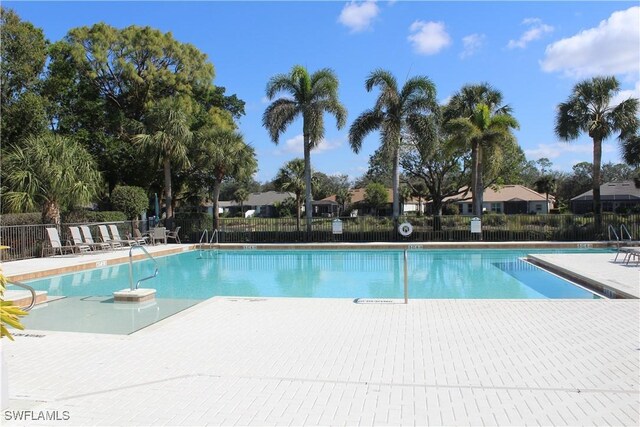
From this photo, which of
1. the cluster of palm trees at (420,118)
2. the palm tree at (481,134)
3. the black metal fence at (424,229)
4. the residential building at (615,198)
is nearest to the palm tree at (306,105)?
the cluster of palm trees at (420,118)

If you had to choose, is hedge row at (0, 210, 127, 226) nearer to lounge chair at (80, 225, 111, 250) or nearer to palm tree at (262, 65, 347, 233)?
lounge chair at (80, 225, 111, 250)

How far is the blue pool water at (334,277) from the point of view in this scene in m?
10.9

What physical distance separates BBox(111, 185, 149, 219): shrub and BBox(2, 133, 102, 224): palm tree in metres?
4.18

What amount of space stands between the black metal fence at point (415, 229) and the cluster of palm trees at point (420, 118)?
65cm

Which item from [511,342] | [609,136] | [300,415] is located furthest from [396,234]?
[300,415]

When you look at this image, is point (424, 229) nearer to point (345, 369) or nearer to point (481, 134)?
point (481, 134)

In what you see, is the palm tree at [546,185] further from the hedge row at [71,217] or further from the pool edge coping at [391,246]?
the hedge row at [71,217]

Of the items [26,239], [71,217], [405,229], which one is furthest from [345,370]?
[71,217]

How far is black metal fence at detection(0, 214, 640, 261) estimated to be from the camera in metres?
21.1

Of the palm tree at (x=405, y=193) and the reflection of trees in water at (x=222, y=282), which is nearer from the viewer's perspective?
the reflection of trees in water at (x=222, y=282)

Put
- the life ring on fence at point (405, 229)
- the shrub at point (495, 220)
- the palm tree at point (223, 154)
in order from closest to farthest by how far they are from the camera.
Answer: the life ring on fence at point (405, 229)
the shrub at point (495, 220)
the palm tree at point (223, 154)

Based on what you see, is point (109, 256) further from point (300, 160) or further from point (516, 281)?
point (300, 160)

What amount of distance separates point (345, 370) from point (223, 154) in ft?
66.5

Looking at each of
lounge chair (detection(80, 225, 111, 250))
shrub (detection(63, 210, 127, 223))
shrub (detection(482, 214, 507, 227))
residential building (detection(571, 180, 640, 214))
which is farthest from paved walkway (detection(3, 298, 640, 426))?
residential building (detection(571, 180, 640, 214))
